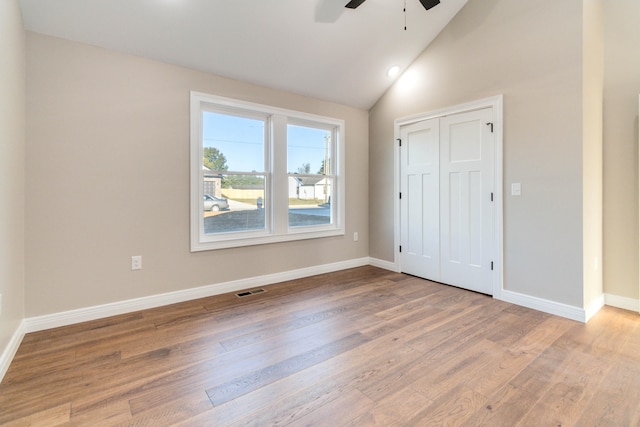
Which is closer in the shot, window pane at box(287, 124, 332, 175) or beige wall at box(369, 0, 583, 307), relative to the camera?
beige wall at box(369, 0, 583, 307)

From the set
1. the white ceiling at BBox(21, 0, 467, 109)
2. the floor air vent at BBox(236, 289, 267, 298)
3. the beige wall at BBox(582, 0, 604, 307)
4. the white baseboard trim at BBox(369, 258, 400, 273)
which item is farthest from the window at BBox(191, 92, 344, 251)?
the beige wall at BBox(582, 0, 604, 307)

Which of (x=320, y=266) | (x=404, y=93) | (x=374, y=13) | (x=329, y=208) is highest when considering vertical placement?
(x=374, y=13)

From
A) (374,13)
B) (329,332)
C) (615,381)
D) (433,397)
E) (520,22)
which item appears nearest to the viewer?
(433,397)

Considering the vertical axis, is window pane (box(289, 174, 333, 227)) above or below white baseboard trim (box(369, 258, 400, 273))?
above

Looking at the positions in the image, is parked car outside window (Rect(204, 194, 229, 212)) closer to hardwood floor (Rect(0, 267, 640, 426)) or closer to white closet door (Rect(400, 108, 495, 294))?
hardwood floor (Rect(0, 267, 640, 426))

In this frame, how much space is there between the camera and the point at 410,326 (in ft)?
8.46

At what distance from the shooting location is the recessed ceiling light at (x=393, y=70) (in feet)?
13.2

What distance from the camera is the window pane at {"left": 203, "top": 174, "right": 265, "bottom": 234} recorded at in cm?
348

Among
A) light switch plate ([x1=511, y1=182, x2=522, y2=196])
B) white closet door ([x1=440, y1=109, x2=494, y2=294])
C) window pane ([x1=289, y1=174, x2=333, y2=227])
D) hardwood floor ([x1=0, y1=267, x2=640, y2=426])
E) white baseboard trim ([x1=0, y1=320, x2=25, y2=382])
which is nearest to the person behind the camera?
hardwood floor ([x1=0, y1=267, x2=640, y2=426])

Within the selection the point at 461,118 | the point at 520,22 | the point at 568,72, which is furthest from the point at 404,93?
the point at 568,72

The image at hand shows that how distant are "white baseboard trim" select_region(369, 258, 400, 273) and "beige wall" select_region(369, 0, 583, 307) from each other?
1.46m

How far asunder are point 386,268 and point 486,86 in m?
2.63

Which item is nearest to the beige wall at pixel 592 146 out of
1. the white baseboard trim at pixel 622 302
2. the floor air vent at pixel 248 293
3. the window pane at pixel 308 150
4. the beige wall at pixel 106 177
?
the white baseboard trim at pixel 622 302

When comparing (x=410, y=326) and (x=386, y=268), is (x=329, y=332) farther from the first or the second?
(x=386, y=268)
